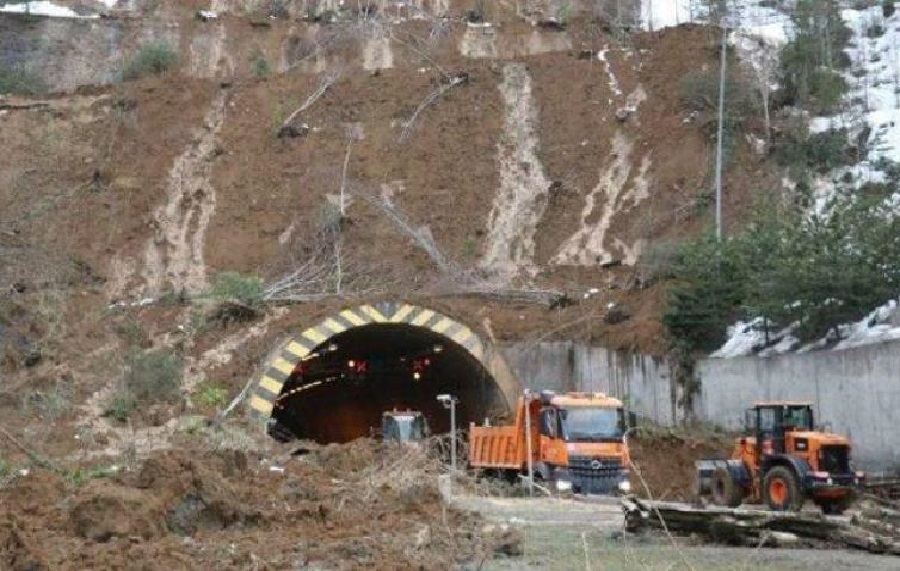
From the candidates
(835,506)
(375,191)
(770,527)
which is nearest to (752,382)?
(835,506)

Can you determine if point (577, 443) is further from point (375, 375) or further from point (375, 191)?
point (375, 191)

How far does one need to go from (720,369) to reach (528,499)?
5232 mm

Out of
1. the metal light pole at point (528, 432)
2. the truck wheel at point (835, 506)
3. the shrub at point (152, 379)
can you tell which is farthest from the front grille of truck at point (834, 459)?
the shrub at point (152, 379)

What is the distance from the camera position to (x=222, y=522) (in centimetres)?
1324

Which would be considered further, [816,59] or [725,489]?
[816,59]

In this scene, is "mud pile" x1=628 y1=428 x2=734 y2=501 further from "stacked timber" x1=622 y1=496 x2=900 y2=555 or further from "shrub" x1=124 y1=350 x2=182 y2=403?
"stacked timber" x1=622 y1=496 x2=900 y2=555

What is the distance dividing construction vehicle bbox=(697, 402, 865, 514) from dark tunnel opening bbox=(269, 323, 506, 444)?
10.4m

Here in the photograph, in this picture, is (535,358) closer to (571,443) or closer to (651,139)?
(571,443)

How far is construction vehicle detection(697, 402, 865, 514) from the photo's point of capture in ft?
61.6

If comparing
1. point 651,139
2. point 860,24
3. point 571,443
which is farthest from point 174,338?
point 860,24

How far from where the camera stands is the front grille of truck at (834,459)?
18969 mm

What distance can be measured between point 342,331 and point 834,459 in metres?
12.8

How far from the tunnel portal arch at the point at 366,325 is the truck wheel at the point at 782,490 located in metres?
10.9

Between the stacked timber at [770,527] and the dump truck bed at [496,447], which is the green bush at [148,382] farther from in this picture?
the stacked timber at [770,527]
